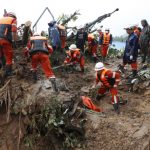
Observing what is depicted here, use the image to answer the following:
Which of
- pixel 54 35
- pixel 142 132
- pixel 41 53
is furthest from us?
pixel 54 35

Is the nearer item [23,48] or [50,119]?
[50,119]

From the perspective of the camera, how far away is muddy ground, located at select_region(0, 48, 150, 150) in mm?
9773

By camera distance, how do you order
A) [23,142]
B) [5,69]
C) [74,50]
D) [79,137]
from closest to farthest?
[79,137], [23,142], [5,69], [74,50]

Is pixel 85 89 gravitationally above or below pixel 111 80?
below

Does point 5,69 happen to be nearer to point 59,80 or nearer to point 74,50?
point 59,80

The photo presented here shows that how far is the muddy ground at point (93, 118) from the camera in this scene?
9773mm

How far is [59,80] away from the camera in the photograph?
1310cm

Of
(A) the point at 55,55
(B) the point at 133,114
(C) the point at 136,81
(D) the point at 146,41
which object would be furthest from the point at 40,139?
(D) the point at 146,41

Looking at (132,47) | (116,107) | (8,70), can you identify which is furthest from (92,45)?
(116,107)

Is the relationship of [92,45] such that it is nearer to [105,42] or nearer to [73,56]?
[105,42]

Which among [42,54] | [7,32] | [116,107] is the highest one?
[7,32]

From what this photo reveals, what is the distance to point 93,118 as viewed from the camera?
10.5 meters

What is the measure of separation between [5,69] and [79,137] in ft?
11.5

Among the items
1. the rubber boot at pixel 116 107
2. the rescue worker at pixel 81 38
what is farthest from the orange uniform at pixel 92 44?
the rubber boot at pixel 116 107
